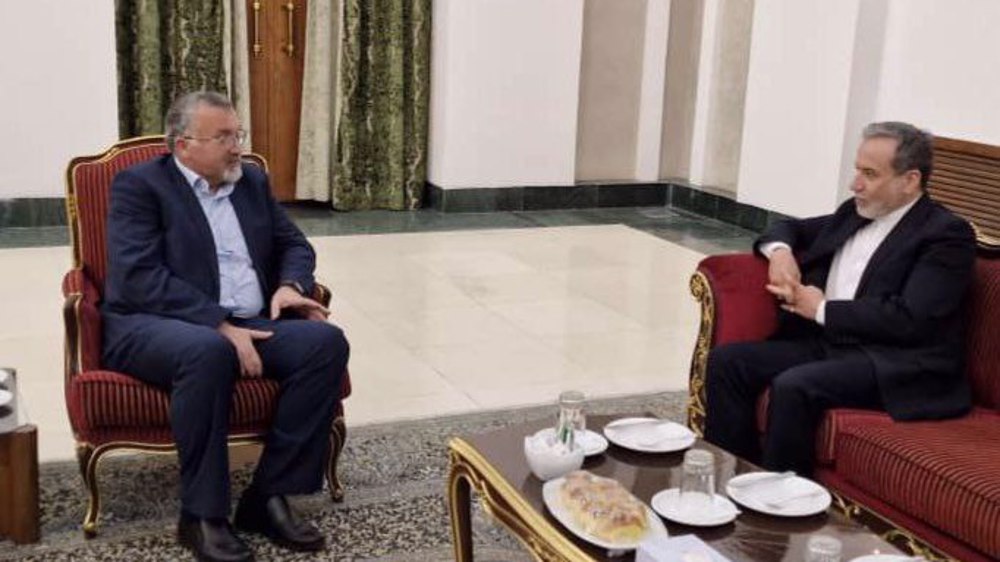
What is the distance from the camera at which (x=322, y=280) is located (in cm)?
583

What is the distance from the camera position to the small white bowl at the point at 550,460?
245 cm

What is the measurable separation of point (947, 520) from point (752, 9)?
6.01 metres

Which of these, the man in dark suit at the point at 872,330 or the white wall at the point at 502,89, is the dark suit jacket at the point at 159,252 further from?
the white wall at the point at 502,89

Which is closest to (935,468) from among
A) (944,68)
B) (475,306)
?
(475,306)

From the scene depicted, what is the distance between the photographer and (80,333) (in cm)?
299

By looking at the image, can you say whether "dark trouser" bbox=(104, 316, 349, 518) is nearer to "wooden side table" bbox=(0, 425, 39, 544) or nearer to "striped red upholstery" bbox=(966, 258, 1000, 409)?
"wooden side table" bbox=(0, 425, 39, 544)

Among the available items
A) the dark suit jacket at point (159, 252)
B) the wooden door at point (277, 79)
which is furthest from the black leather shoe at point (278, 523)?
the wooden door at point (277, 79)

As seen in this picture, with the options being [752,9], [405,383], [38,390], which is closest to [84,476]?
[38,390]

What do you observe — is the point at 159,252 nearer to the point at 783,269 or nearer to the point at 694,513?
the point at 694,513

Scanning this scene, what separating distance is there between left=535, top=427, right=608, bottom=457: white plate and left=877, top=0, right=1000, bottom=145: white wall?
13.5 ft

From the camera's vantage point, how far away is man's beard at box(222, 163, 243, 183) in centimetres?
314

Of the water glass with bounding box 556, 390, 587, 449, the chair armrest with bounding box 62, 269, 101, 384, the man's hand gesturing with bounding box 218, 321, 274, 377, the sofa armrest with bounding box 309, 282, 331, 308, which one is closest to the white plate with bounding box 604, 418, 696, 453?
the water glass with bounding box 556, 390, 587, 449

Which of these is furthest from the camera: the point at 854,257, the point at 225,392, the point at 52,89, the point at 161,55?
the point at 161,55

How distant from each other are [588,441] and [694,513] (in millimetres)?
394
